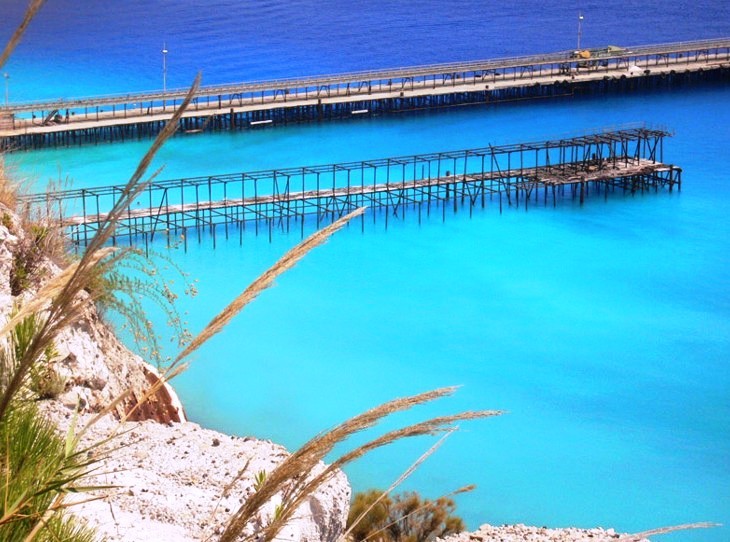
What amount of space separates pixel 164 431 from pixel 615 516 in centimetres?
987

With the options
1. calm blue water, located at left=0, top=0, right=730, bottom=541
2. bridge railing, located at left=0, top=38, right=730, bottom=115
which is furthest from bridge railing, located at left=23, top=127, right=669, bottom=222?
bridge railing, located at left=0, top=38, right=730, bottom=115

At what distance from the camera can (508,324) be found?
942 inches

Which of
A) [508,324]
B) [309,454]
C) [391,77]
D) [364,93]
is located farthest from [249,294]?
[391,77]

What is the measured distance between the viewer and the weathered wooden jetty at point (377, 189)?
3006cm

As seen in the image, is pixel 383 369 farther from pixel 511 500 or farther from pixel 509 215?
pixel 509 215

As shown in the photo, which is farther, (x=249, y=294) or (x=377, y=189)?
(x=377, y=189)

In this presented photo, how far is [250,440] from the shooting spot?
815 centimetres

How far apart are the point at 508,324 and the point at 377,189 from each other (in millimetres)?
9337

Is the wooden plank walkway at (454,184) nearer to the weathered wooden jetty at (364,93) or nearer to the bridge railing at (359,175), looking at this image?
the bridge railing at (359,175)

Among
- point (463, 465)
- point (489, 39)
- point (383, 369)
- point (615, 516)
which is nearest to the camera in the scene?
point (615, 516)

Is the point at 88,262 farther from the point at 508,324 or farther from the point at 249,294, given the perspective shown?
the point at 508,324

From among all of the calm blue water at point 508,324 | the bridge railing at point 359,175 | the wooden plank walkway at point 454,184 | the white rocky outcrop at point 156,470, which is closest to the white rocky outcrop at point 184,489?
the white rocky outcrop at point 156,470

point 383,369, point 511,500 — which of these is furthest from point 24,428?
point 383,369

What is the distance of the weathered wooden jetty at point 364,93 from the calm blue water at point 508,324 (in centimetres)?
124
